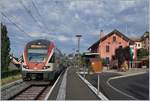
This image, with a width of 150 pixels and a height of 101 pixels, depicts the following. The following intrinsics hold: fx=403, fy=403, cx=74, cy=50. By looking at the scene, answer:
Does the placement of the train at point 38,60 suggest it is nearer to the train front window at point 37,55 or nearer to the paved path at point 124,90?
the train front window at point 37,55

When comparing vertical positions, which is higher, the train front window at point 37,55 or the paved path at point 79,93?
the train front window at point 37,55

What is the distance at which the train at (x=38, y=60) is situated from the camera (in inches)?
1161

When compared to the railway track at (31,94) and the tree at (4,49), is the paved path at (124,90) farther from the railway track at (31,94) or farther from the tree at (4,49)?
the tree at (4,49)

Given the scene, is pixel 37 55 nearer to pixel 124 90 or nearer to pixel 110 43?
pixel 124 90

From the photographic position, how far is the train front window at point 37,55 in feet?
98.1

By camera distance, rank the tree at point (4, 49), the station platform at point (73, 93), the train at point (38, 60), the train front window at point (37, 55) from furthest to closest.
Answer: the tree at point (4, 49) < the train front window at point (37, 55) < the train at point (38, 60) < the station platform at point (73, 93)

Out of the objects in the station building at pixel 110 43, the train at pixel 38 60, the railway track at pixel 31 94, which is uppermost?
the station building at pixel 110 43

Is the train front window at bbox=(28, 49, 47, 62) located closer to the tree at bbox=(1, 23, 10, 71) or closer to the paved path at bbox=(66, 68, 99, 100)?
the paved path at bbox=(66, 68, 99, 100)

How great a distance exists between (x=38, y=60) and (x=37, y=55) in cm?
55

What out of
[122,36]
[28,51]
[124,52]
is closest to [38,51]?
[28,51]

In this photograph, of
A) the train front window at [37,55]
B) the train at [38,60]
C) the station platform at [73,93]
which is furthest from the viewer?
the train front window at [37,55]

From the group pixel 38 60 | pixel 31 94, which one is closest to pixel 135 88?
pixel 31 94

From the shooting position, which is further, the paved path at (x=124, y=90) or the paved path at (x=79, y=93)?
the paved path at (x=124, y=90)

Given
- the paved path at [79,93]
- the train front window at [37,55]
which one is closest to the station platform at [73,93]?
the paved path at [79,93]
